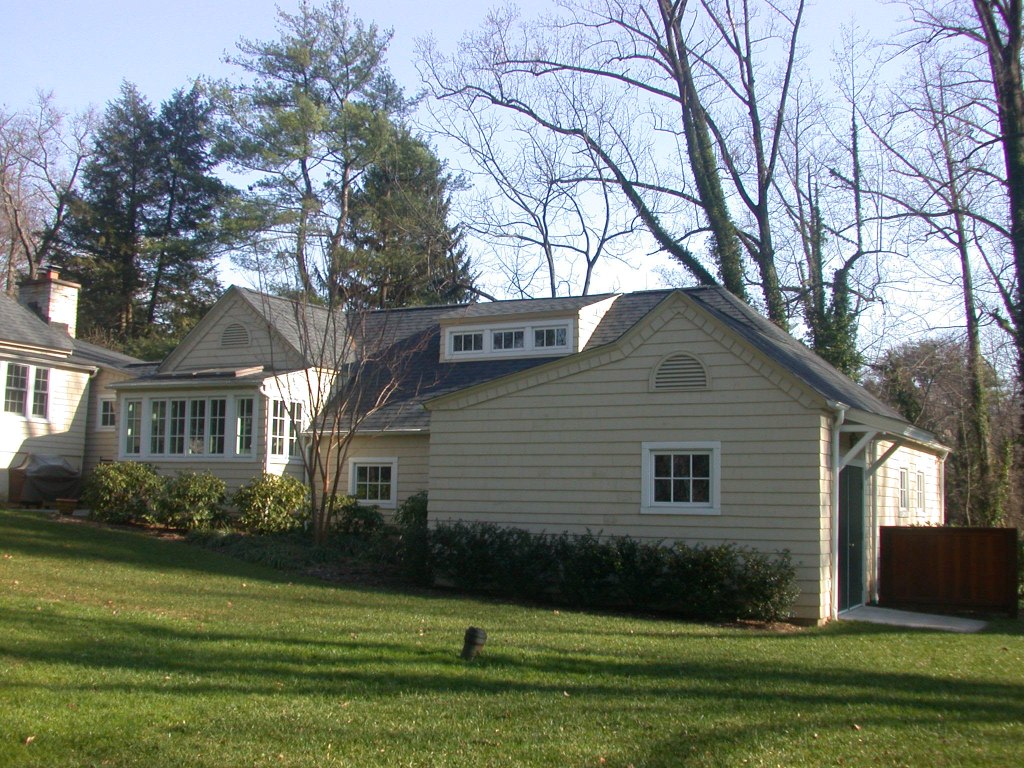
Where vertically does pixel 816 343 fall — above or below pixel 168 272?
below

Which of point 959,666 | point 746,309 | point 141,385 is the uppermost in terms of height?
point 746,309

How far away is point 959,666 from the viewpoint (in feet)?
35.7

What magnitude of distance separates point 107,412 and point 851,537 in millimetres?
19030

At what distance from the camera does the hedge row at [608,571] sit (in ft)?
46.0

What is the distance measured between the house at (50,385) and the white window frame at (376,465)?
7.00m

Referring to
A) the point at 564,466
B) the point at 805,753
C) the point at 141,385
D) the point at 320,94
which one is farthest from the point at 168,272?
the point at 805,753

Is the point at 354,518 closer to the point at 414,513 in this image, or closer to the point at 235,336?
the point at 414,513

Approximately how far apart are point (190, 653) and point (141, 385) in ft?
49.4

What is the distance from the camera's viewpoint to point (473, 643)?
943 centimetres

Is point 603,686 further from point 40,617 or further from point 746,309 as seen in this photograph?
point 746,309

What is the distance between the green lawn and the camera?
669cm

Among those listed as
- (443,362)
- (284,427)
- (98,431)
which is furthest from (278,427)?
(98,431)

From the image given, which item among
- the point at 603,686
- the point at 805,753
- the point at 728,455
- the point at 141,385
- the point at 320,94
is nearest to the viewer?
the point at 805,753

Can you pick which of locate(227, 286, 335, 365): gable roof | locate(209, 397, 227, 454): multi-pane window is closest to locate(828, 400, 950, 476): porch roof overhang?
locate(227, 286, 335, 365): gable roof
